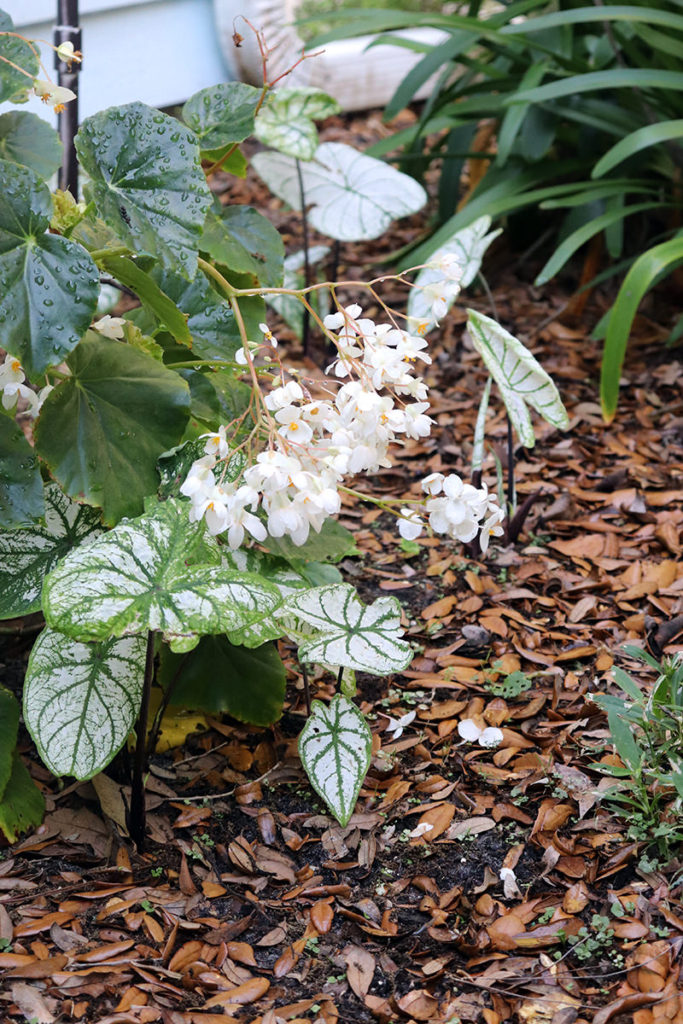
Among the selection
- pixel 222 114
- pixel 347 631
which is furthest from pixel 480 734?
pixel 222 114

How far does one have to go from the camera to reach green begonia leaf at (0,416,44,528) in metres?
1.36

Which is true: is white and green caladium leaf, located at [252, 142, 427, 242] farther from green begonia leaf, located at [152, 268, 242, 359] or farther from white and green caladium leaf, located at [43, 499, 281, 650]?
white and green caladium leaf, located at [43, 499, 281, 650]

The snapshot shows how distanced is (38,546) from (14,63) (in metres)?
0.68

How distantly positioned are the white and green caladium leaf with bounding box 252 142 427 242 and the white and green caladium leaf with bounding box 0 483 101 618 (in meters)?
1.35

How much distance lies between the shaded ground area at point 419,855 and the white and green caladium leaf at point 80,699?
25 cm

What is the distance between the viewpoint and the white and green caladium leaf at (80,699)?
1.32m

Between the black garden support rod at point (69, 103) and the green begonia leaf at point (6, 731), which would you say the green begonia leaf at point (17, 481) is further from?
the black garden support rod at point (69, 103)

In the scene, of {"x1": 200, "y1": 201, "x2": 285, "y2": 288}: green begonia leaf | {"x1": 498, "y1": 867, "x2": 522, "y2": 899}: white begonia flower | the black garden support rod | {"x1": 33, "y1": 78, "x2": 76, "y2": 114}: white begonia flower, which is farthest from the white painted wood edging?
{"x1": 498, "y1": 867, "x2": 522, "y2": 899}: white begonia flower

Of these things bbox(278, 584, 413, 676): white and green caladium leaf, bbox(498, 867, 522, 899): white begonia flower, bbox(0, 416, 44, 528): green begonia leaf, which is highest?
bbox(0, 416, 44, 528): green begonia leaf

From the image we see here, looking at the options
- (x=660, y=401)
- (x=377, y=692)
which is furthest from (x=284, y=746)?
(x=660, y=401)

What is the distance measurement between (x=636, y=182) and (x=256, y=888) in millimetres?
2223

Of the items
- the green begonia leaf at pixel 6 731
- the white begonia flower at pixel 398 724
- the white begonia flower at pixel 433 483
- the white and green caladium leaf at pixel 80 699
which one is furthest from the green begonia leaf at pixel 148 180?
the white begonia flower at pixel 398 724

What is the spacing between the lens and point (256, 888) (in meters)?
1.46

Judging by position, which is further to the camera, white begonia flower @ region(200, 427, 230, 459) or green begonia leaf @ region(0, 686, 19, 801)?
green begonia leaf @ region(0, 686, 19, 801)
